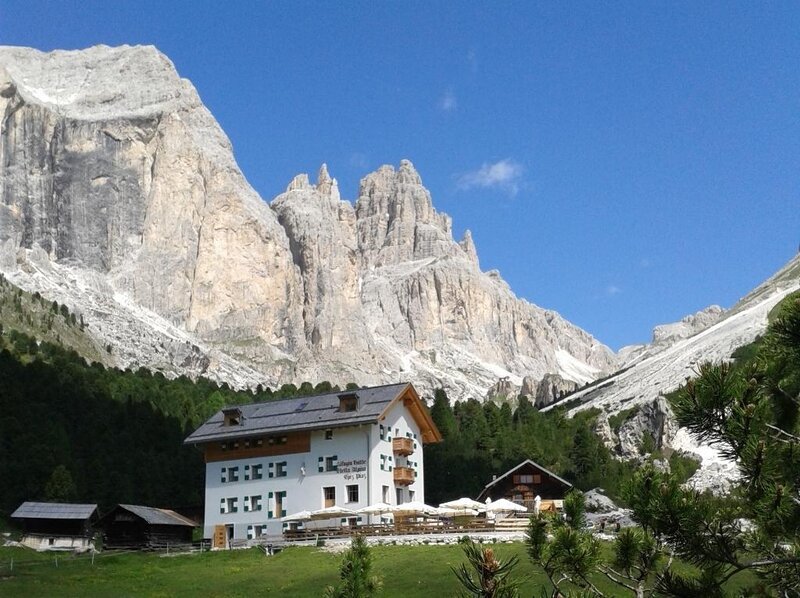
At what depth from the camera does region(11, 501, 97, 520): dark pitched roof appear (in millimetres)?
60188

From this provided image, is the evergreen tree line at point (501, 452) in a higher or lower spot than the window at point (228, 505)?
higher

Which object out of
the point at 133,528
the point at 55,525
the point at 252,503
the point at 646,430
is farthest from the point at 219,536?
the point at 646,430

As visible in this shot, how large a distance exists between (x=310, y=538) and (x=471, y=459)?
33262 millimetres

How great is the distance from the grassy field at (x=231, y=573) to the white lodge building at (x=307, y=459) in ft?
39.0

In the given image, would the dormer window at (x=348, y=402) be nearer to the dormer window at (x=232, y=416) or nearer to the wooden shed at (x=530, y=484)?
the dormer window at (x=232, y=416)

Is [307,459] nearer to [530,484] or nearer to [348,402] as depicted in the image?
[348,402]

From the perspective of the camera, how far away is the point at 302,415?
69250 mm

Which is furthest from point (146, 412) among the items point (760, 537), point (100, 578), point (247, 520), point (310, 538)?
point (760, 537)

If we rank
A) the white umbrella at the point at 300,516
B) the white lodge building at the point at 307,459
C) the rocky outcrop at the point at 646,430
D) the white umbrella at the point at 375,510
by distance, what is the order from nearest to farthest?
the white umbrella at the point at 375,510, the white umbrella at the point at 300,516, the white lodge building at the point at 307,459, the rocky outcrop at the point at 646,430

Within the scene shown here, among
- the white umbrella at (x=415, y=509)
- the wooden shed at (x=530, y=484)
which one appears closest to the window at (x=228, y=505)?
the white umbrella at (x=415, y=509)

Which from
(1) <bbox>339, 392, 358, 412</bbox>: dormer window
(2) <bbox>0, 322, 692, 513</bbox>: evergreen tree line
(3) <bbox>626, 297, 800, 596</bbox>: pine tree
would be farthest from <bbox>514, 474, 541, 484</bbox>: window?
(3) <bbox>626, 297, 800, 596</bbox>: pine tree

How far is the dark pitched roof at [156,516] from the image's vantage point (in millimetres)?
61969

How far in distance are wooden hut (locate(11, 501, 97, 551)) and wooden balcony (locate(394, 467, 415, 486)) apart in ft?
64.4

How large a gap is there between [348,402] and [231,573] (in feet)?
73.7
